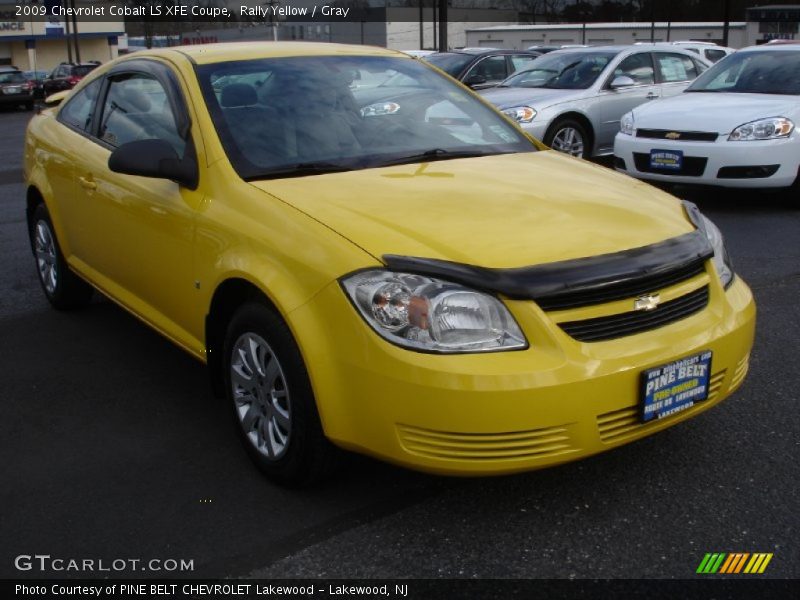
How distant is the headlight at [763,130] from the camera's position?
7.86 metres

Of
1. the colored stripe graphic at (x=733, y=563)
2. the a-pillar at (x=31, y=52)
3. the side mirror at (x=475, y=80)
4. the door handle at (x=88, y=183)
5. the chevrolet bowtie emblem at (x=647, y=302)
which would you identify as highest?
the a-pillar at (x=31, y=52)

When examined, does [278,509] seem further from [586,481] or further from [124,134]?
[124,134]

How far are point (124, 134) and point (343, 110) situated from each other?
122 centimetres

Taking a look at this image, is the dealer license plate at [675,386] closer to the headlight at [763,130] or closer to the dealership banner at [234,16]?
the headlight at [763,130]

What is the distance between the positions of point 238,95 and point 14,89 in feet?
95.2

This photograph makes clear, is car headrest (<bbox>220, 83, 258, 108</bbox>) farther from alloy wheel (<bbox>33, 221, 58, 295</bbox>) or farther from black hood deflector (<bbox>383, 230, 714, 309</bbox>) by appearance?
alloy wheel (<bbox>33, 221, 58, 295</bbox>)

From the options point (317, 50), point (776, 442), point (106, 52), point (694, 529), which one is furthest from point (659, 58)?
point (106, 52)

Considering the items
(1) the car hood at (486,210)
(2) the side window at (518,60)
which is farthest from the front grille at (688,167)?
(2) the side window at (518,60)

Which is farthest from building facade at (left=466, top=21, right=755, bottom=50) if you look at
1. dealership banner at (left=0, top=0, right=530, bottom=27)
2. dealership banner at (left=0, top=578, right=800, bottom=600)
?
dealership banner at (left=0, top=578, right=800, bottom=600)

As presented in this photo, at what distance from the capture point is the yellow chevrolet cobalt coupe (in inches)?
107

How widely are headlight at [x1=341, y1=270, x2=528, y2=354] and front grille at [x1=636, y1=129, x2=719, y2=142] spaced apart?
5953 mm

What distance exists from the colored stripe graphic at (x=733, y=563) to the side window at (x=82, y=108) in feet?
12.4

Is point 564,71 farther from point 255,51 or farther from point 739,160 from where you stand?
point 255,51

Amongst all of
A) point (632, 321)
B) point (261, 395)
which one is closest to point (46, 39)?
point (261, 395)
